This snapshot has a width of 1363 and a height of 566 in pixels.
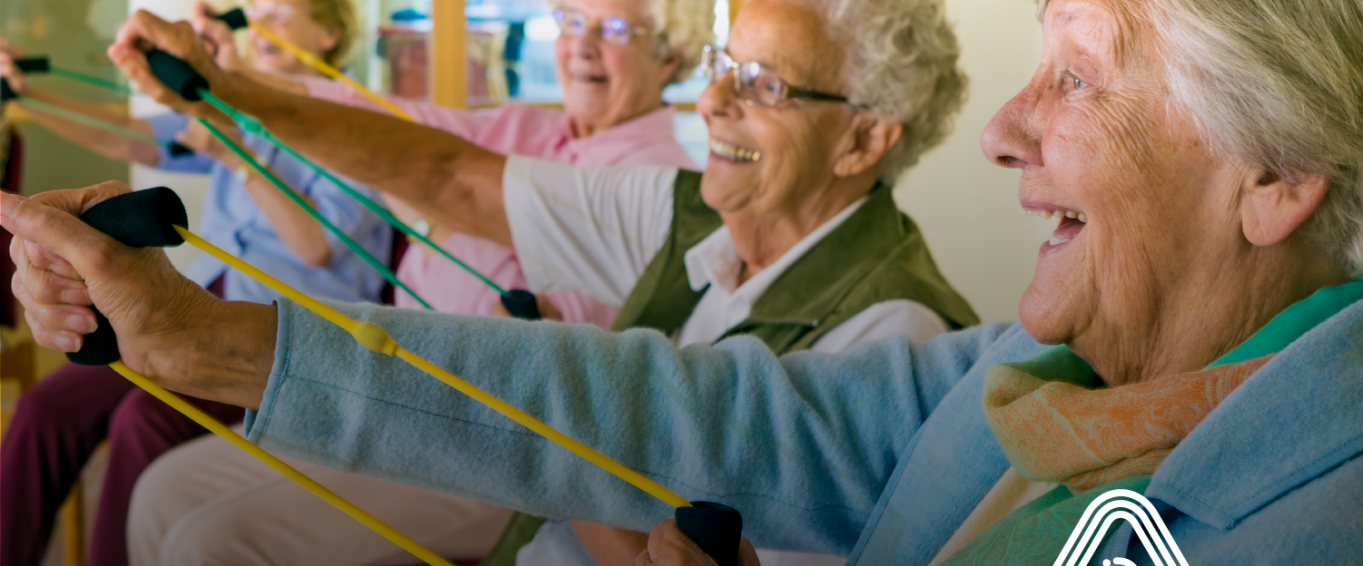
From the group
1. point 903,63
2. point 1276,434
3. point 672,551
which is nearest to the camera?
point 1276,434

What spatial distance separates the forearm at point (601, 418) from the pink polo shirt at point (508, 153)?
700 mm

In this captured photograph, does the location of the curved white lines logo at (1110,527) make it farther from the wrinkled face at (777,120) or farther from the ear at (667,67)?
the ear at (667,67)

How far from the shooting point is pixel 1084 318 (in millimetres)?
628

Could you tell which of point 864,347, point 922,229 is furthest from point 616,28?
point 864,347

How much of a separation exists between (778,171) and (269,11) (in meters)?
1.39

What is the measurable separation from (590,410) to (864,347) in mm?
257

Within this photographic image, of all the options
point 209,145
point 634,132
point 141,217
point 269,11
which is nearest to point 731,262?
point 634,132

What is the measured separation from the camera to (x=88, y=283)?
55cm

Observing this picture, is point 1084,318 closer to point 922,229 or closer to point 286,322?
point 286,322

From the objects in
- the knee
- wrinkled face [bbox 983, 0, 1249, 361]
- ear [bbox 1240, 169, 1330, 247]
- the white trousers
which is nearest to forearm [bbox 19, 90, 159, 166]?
the knee

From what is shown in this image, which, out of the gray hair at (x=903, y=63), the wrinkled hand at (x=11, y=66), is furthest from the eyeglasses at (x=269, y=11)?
the gray hair at (x=903, y=63)

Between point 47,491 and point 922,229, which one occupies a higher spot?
point 922,229

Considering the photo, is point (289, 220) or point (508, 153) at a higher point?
point (508, 153)

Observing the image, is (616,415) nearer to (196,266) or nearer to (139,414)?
(196,266)
